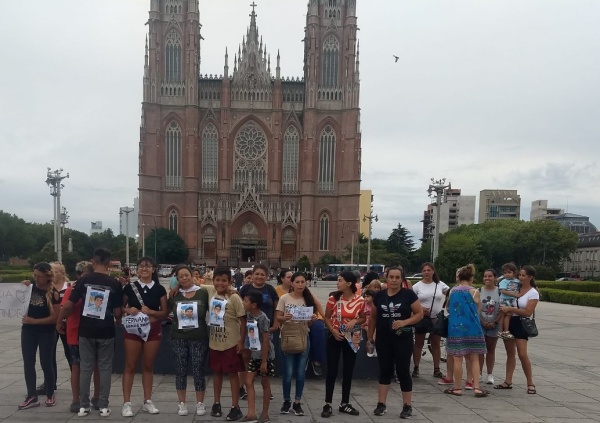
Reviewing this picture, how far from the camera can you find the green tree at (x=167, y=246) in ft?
183

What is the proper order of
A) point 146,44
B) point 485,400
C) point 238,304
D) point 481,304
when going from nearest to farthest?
point 238,304 → point 485,400 → point 481,304 → point 146,44

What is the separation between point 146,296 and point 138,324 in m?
0.32

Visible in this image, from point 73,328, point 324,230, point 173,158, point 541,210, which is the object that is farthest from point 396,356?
point 541,210

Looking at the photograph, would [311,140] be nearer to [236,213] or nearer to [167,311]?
[236,213]

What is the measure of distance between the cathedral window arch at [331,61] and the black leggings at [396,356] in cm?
5729

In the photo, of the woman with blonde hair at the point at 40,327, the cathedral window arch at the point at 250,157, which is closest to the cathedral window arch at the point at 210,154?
the cathedral window arch at the point at 250,157

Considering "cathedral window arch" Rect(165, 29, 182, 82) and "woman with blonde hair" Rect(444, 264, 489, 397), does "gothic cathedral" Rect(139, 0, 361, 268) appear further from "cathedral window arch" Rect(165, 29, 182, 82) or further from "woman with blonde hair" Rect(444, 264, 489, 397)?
"woman with blonde hair" Rect(444, 264, 489, 397)

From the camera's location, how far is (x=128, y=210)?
1727 inches

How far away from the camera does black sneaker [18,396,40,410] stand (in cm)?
615

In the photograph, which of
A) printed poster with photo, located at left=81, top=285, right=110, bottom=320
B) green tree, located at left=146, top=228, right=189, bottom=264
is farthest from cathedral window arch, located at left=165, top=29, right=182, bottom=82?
printed poster with photo, located at left=81, top=285, right=110, bottom=320

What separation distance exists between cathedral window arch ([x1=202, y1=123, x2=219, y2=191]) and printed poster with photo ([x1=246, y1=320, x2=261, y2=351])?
56.5m

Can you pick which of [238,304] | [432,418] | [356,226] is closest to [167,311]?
[238,304]

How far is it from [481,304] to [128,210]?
40226 mm

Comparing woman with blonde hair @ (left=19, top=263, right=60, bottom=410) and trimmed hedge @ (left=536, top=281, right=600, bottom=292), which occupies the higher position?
woman with blonde hair @ (left=19, top=263, right=60, bottom=410)
